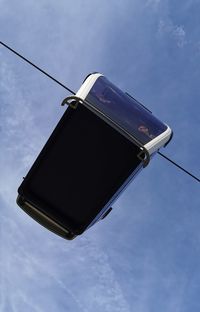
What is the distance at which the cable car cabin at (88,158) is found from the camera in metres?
6.50

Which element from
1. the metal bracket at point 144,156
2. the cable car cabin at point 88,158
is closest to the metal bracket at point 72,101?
the cable car cabin at point 88,158

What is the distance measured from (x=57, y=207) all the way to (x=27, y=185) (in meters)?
0.55

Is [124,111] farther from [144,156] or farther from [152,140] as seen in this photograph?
[144,156]

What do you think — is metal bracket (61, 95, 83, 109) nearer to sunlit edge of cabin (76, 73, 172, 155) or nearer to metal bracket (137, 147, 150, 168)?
sunlit edge of cabin (76, 73, 172, 155)

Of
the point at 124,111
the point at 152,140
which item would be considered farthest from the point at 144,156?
the point at 124,111

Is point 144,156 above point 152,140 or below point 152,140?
below

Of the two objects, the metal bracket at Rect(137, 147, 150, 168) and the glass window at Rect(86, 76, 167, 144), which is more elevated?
the glass window at Rect(86, 76, 167, 144)

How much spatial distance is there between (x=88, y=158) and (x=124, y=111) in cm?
87

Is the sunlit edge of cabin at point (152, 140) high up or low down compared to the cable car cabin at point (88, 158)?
up

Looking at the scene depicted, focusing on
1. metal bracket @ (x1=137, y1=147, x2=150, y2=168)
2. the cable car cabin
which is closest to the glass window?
the cable car cabin

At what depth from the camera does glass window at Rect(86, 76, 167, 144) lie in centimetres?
659

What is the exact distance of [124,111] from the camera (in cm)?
686

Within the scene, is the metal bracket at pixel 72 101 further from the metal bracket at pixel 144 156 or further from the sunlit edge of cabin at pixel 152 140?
the metal bracket at pixel 144 156

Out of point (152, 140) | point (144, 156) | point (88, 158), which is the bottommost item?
point (88, 158)
